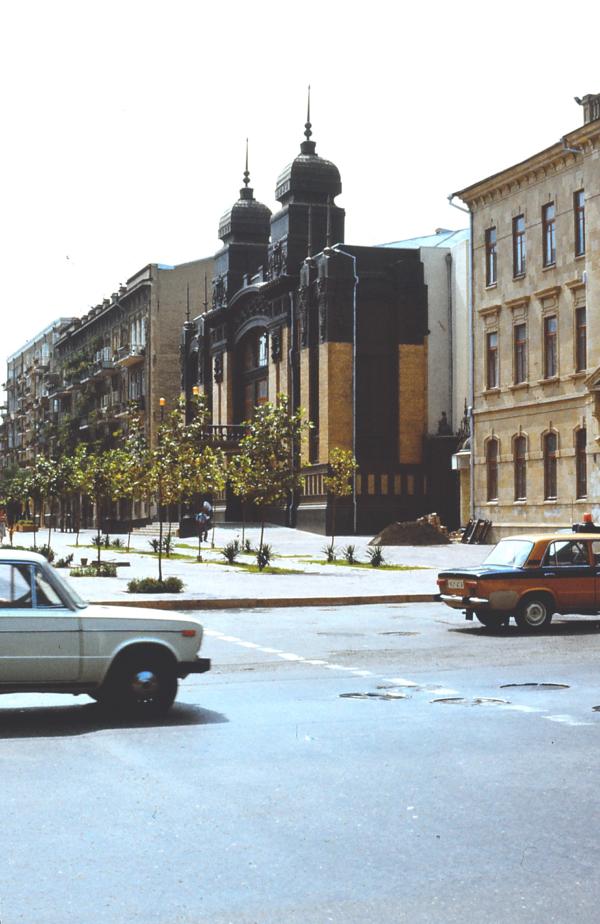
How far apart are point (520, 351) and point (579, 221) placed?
17.2 feet

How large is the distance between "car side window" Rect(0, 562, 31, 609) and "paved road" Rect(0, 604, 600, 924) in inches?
37.7

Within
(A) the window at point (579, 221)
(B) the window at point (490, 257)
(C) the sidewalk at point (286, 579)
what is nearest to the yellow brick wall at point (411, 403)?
(C) the sidewalk at point (286, 579)

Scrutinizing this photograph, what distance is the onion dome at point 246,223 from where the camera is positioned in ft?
232

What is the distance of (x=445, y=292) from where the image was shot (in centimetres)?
5806

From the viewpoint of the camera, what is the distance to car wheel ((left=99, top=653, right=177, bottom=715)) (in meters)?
10.6

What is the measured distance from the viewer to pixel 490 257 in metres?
45.4

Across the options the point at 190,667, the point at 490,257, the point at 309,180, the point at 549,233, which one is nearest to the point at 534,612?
the point at 190,667

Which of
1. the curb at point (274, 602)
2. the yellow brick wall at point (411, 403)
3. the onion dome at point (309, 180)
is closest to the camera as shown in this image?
the curb at point (274, 602)

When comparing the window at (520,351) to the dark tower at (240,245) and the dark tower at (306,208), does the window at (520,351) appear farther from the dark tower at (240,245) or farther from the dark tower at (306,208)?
the dark tower at (240,245)

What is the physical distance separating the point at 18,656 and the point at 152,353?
71974 mm

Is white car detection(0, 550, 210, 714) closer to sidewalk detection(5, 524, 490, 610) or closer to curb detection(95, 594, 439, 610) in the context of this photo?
sidewalk detection(5, 524, 490, 610)

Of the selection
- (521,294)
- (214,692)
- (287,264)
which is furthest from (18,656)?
(287,264)

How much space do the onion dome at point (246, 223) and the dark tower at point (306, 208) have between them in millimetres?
9024

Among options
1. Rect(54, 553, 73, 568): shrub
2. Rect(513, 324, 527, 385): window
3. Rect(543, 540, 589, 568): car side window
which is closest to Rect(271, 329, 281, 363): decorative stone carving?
Rect(513, 324, 527, 385): window
